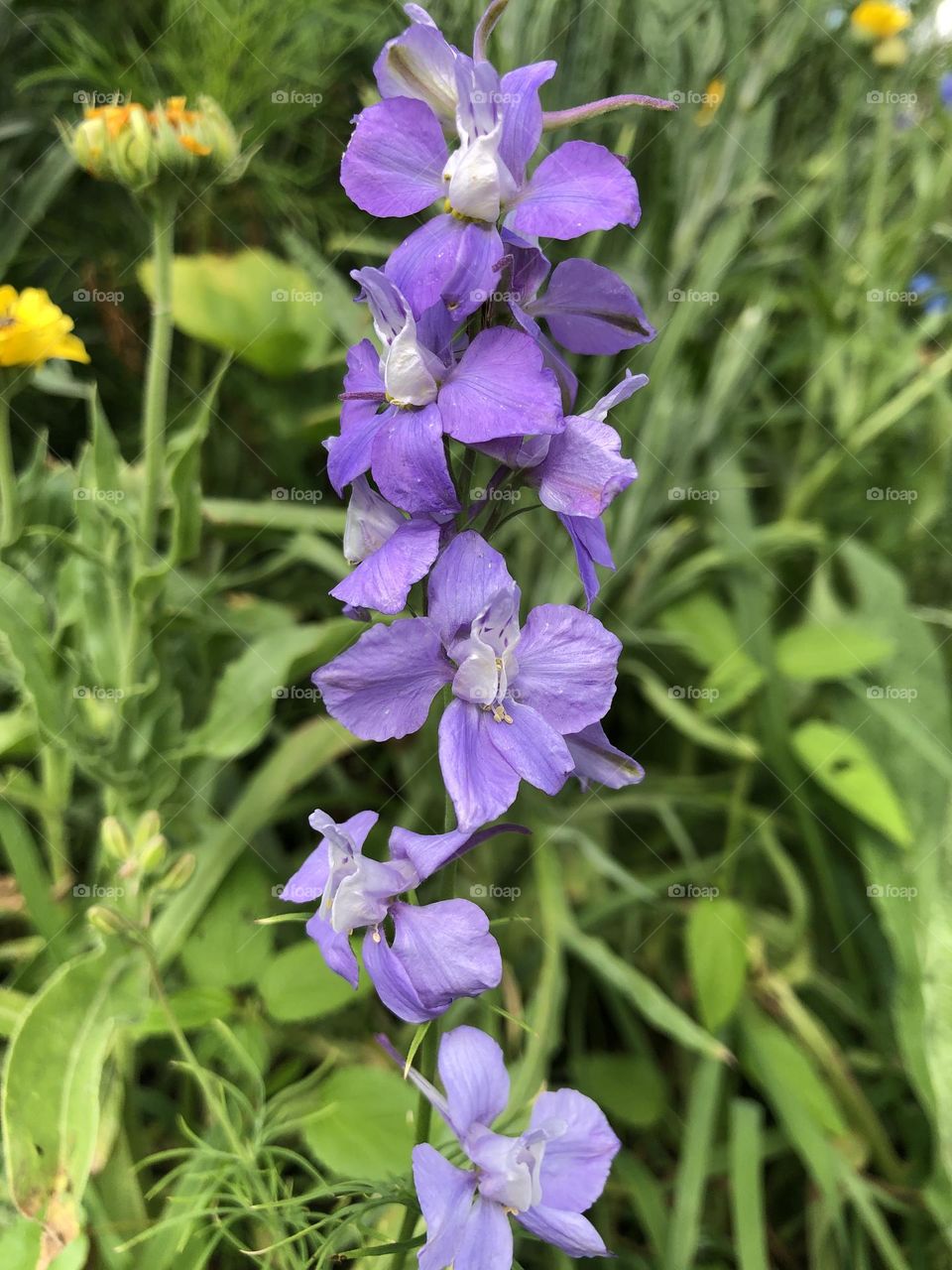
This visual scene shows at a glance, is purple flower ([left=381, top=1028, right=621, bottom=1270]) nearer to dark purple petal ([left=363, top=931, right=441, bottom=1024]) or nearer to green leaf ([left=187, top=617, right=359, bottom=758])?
dark purple petal ([left=363, top=931, right=441, bottom=1024])

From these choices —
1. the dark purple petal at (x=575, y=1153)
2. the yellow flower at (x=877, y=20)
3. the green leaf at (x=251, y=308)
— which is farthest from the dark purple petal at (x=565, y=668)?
the yellow flower at (x=877, y=20)

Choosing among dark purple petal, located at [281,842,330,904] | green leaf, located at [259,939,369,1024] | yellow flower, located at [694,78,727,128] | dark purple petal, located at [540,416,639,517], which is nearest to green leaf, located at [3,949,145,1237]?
green leaf, located at [259,939,369,1024]

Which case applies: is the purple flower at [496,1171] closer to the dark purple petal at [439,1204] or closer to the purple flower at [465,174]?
the dark purple petal at [439,1204]

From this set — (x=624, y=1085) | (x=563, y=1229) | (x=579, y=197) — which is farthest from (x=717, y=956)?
(x=579, y=197)

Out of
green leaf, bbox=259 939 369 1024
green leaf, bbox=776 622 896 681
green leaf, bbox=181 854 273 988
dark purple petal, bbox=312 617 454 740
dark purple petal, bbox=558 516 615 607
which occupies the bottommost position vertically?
green leaf, bbox=181 854 273 988

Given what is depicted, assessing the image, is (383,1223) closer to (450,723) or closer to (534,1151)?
Answer: (534,1151)

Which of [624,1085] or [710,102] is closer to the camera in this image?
[624,1085]

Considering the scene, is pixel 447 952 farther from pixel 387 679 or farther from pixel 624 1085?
pixel 624 1085

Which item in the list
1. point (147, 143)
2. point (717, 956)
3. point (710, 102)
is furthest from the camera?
point (710, 102)

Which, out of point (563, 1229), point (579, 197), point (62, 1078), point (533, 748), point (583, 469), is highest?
point (579, 197)
